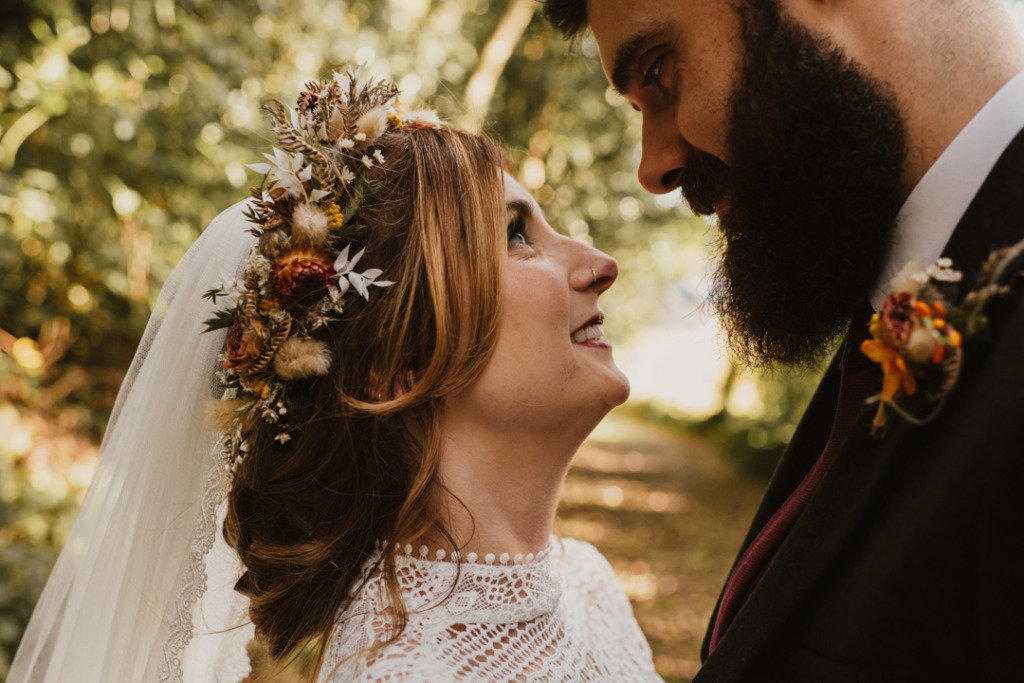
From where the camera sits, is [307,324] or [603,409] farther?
[603,409]

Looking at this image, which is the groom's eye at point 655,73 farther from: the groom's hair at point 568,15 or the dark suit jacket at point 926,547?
the dark suit jacket at point 926,547

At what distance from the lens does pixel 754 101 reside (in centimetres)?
205

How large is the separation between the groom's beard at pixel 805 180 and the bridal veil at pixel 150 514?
1.51 metres

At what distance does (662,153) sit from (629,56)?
33cm

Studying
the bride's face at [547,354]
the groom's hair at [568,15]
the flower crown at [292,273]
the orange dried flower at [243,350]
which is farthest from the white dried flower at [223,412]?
the groom's hair at [568,15]

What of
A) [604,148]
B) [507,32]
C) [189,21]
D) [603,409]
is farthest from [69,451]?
[604,148]

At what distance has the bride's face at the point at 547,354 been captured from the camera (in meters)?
2.24

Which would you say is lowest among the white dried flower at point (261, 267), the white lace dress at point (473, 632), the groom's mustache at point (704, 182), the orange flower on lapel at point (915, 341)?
the white lace dress at point (473, 632)

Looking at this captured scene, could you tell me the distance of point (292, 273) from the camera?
A: 84.2 inches

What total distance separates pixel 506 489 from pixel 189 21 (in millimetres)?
3858

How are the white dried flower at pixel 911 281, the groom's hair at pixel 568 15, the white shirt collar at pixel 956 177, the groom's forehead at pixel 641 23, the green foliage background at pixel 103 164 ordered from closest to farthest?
the white dried flower at pixel 911 281 < the white shirt collar at pixel 956 177 < the groom's forehead at pixel 641 23 < the groom's hair at pixel 568 15 < the green foliage background at pixel 103 164

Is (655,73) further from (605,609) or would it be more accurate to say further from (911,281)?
(605,609)

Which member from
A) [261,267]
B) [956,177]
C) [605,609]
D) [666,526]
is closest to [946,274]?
[956,177]

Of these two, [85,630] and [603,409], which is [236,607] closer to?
[85,630]
